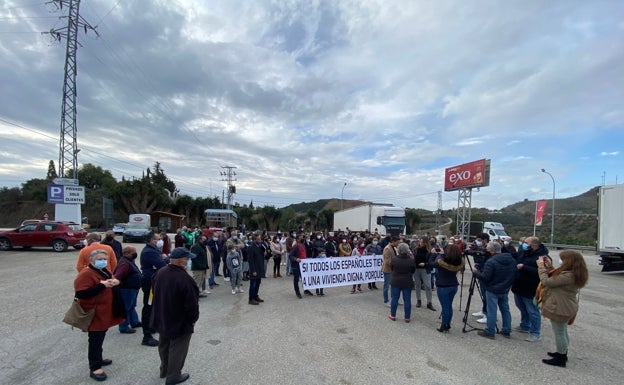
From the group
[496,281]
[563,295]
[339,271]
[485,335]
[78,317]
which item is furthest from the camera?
[339,271]

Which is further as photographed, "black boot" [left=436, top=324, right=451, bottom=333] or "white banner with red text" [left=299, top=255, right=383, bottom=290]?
"white banner with red text" [left=299, top=255, right=383, bottom=290]

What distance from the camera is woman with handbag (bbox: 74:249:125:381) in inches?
162

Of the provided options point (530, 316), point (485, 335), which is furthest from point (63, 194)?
point (530, 316)

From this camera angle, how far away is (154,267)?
5895 mm

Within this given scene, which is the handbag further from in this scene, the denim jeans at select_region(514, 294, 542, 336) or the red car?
the red car

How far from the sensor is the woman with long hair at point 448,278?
6324 mm

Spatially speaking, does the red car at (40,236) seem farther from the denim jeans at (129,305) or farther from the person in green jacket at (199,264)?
the denim jeans at (129,305)

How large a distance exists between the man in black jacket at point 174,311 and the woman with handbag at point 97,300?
718 millimetres

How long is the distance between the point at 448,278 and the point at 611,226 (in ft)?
50.0

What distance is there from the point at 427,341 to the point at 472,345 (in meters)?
0.74

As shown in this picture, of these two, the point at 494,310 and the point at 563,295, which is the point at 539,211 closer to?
the point at 494,310

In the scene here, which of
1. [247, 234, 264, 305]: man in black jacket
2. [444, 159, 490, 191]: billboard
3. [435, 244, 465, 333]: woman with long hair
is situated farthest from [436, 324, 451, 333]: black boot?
[444, 159, 490, 191]: billboard

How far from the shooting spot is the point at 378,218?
28969 mm

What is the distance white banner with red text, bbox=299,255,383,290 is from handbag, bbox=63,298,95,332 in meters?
5.85
